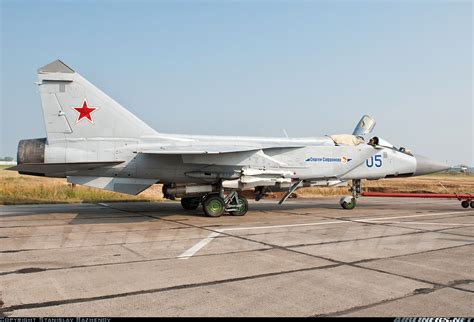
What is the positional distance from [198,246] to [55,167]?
244 inches

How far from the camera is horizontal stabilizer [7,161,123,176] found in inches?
459

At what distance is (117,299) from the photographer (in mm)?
4586

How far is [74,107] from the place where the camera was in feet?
40.1

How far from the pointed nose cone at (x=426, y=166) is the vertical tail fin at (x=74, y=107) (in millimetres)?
Answer: 11196

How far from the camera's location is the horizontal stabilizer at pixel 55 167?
38.2ft

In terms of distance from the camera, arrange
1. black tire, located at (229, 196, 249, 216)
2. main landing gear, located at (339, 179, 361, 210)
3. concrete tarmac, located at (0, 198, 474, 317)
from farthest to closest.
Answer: main landing gear, located at (339, 179, 361, 210) < black tire, located at (229, 196, 249, 216) < concrete tarmac, located at (0, 198, 474, 317)

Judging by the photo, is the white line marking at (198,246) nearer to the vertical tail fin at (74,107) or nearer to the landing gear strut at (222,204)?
the landing gear strut at (222,204)

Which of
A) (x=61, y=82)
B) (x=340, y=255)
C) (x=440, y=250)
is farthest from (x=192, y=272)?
(x=61, y=82)

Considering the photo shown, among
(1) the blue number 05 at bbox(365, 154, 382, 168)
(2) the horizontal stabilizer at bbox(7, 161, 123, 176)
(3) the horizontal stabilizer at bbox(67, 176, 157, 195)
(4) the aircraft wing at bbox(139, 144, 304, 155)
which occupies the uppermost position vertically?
(4) the aircraft wing at bbox(139, 144, 304, 155)

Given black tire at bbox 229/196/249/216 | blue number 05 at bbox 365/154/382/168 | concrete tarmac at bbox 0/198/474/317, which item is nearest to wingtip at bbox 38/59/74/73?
concrete tarmac at bbox 0/198/474/317

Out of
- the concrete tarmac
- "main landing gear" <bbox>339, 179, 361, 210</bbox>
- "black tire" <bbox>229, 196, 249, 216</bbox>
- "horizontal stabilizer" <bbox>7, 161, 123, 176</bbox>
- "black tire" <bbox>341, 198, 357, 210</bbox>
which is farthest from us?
"black tire" <bbox>341, 198, 357, 210</bbox>

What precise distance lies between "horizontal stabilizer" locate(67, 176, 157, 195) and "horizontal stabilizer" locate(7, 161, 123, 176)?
340 mm

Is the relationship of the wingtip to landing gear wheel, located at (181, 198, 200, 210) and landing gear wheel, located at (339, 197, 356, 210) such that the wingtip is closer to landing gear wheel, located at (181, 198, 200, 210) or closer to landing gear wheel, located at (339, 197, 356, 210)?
landing gear wheel, located at (181, 198, 200, 210)

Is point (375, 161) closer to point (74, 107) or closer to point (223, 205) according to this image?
point (223, 205)
